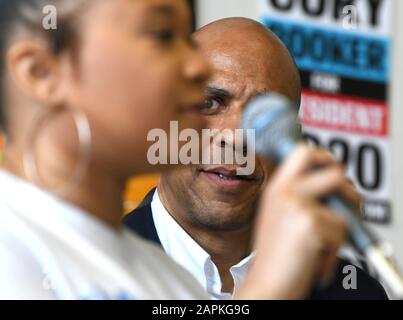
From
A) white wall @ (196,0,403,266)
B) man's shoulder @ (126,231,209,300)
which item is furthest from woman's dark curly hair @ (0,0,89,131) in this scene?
white wall @ (196,0,403,266)

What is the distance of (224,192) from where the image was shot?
160cm

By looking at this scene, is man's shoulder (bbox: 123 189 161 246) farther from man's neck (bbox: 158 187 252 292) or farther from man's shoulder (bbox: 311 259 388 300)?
man's shoulder (bbox: 311 259 388 300)

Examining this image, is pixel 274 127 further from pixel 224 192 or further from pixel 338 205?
pixel 224 192

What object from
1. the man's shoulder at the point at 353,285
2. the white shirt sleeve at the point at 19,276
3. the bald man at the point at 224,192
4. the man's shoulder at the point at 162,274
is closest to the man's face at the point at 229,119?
the bald man at the point at 224,192

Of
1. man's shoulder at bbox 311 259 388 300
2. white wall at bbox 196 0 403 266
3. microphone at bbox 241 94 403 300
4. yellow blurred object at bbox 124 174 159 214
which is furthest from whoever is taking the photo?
white wall at bbox 196 0 403 266

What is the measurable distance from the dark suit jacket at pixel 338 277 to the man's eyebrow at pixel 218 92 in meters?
0.21

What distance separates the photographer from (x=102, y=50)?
0.82 m

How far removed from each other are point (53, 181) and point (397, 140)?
2469 mm

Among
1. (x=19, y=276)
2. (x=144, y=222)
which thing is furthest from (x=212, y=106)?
(x=19, y=276)

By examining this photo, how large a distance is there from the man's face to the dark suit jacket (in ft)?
0.18

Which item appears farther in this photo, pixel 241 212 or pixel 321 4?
pixel 321 4

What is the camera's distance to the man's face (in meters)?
1.59
